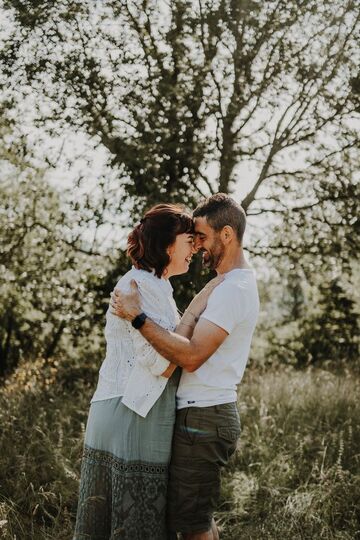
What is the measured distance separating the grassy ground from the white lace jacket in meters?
1.25

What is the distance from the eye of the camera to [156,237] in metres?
3.17

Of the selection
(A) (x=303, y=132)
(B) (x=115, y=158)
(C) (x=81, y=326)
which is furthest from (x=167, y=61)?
(C) (x=81, y=326)

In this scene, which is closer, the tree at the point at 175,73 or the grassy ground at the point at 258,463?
the grassy ground at the point at 258,463

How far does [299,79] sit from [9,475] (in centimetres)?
548

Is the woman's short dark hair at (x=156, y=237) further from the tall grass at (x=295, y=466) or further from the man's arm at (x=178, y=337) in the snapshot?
the tall grass at (x=295, y=466)

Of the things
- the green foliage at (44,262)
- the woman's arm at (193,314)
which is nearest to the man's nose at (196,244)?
the woman's arm at (193,314)

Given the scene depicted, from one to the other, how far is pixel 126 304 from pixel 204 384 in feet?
1.85

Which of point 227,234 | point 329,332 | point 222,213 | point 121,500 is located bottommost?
point 121,500

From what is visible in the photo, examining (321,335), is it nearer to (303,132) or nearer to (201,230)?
(303,132)

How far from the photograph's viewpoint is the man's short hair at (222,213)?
10.6 ft

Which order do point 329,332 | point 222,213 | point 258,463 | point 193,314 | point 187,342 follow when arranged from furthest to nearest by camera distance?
point 329,332 → point 258,463 → point 222,213 → point 193,314 → point 187,342

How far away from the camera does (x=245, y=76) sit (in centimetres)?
730

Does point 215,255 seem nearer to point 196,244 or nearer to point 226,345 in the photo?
point 196,244

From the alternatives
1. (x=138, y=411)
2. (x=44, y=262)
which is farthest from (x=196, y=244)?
(x=44, y=262)
